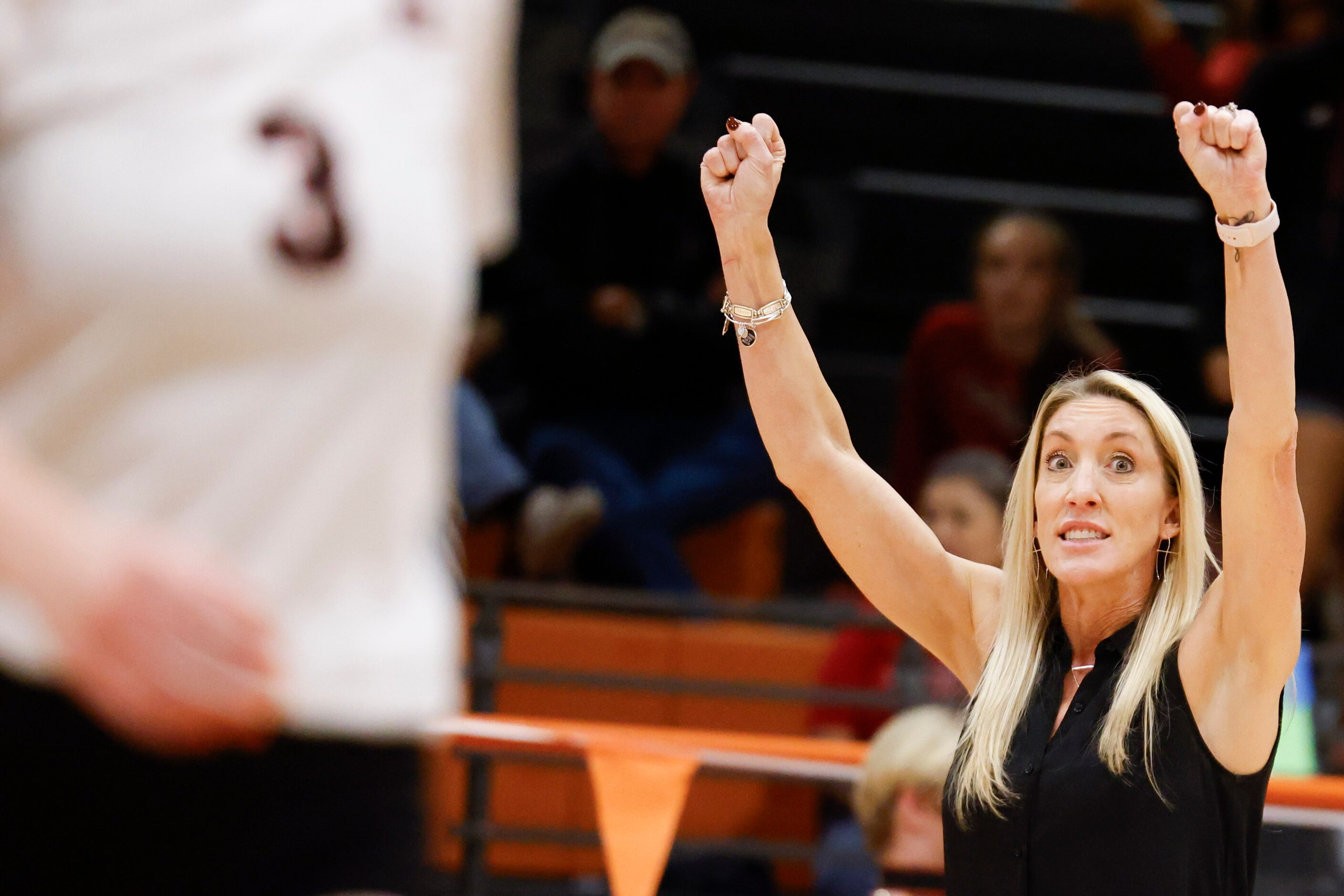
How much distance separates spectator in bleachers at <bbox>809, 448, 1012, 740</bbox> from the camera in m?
4.46

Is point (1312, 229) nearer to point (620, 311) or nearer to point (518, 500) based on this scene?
point (620, 311)

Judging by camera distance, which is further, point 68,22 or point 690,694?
point 690,694

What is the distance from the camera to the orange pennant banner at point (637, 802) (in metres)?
3.33

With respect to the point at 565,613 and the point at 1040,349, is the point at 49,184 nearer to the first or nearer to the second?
the point at 565,613

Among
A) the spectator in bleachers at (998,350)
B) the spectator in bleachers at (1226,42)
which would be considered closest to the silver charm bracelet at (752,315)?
the spectator in bleachers at (998,350)

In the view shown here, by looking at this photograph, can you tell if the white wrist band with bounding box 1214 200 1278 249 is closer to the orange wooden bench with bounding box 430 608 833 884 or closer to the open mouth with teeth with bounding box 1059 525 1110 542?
the open mouth with teeth with bounding box 1059 525 1110 542

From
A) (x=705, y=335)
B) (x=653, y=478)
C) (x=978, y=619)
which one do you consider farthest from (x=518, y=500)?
(x=978, y=619)

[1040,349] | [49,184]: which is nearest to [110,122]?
[49,184]

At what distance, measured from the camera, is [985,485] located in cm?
455

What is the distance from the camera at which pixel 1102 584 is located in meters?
2.44

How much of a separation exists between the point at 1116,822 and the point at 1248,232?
73cm

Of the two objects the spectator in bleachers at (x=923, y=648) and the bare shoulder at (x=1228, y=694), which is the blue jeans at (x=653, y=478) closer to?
the spectator in bleachers at (x=923, y=648)

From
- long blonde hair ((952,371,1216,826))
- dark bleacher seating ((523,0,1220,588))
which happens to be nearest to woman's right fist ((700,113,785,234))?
long blonde hair ((952,371,1216,826))

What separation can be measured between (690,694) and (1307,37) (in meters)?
2.65
